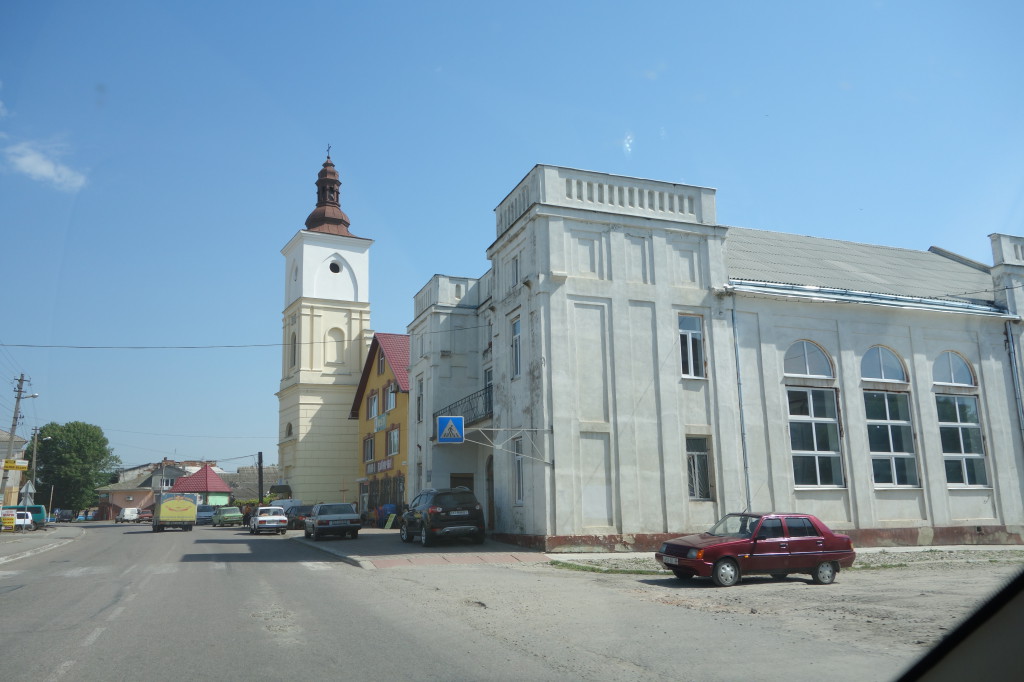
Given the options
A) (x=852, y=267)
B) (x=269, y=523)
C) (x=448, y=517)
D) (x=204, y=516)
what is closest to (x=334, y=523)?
(x=448, y=517)

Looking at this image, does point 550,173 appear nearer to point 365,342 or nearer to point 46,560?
point 46,560

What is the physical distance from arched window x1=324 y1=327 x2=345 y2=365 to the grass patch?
146ft

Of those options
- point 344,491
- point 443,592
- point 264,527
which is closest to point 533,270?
point 443,592

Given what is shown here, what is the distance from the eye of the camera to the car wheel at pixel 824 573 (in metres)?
15.2

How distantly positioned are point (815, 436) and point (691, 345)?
4914 mm

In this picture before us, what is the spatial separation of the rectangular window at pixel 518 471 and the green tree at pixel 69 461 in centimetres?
8288

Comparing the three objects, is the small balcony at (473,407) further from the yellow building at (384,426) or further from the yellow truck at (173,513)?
the yellow truck at (173,513)

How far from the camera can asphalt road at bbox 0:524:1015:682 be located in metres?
7.39

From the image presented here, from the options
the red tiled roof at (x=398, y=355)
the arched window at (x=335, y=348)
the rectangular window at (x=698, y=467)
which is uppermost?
the arched window at (x=335, y=348)

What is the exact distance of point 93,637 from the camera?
910 cm

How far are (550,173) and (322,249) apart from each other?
43480 millimetres

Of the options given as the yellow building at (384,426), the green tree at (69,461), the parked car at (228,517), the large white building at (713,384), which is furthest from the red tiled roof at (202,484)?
the large white building at (713,384)

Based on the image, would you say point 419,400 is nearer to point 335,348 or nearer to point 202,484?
point 335,348

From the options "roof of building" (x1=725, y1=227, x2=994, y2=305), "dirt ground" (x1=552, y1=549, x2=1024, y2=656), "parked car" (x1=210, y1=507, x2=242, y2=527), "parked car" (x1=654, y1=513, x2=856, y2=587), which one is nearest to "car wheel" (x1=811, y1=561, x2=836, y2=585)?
"parked car" (x1=654, y1=513, x2=856, y2=587)
